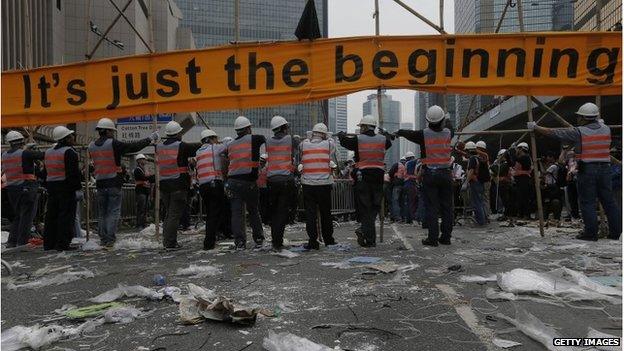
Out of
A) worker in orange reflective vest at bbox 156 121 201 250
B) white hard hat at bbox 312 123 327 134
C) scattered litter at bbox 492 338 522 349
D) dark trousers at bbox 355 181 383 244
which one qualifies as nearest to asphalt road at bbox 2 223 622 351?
scattered litter at bbox 492 338 522 349

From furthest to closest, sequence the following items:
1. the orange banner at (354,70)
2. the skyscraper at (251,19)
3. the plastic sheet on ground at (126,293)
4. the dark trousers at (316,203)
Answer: the skyscraper at (251,19) < the orange banner at (354,70) < the dark trousers at (316,203) < the plastic sheet on ground at (126,293)

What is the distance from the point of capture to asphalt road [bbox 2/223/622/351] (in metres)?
3.60

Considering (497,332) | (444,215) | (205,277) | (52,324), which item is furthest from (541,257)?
(52,324)

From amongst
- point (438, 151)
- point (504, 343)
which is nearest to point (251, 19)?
point (438, 151)

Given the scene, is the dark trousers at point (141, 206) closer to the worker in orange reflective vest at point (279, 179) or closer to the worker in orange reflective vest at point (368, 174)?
the worker in orange reflective vest at point (279, 179)

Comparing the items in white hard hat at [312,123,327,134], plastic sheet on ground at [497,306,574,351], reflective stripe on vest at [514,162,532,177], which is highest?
white hard hat at [312,123,327,134]

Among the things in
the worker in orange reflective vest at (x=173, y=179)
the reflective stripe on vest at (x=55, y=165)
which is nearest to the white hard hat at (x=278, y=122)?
the worker in orange reflective vest at (x=173, y=179)

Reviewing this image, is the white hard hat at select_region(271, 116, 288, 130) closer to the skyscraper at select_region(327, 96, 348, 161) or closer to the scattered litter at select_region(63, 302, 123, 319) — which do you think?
the skyscraper at select_region(327, 96, 348, 161)

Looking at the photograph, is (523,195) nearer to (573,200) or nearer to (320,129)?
(573,200)

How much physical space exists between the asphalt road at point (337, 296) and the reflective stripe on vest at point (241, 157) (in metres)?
1.26

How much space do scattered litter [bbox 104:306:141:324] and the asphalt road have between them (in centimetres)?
8

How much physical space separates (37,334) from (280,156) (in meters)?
4.88

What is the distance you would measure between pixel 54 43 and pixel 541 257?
81.7 feet

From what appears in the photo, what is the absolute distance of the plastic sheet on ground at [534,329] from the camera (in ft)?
11.0
